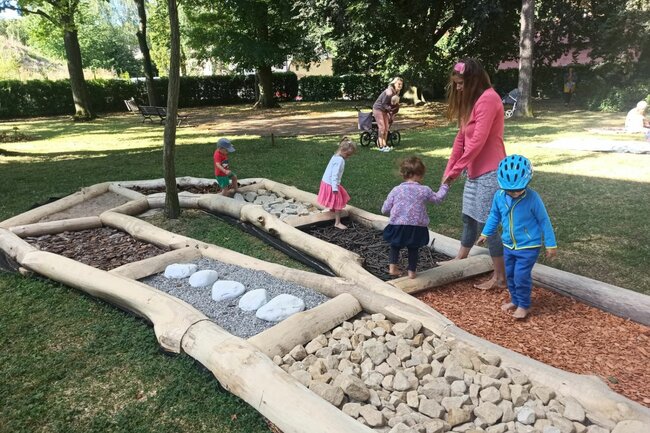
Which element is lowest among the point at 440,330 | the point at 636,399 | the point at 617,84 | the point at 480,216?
the point at 636,399

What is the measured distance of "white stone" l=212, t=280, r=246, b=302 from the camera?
3941mm

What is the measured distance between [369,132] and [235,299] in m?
8.93

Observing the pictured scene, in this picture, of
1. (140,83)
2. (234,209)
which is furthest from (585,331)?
(140,83)

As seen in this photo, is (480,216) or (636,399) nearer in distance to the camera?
(636,399)

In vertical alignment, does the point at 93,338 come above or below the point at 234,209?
below

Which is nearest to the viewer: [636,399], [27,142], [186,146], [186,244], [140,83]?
[636,399]

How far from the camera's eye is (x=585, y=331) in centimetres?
350

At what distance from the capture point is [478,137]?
12.6ft

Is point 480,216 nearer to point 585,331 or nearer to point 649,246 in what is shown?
point 585,331

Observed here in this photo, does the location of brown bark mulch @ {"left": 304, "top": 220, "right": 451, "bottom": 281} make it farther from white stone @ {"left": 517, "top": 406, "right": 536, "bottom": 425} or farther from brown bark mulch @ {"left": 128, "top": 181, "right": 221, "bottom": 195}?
brown bark mulch @ {"left": 128, "top": 181, "right": 221, "bottom": 195}

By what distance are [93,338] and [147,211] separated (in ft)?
10.5

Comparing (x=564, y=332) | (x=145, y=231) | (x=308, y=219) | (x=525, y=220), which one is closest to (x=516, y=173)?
(x=525, y=220)

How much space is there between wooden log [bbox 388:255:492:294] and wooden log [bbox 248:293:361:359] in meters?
0.65

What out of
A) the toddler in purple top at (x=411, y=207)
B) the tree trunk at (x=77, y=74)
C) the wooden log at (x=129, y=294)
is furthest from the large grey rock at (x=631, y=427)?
the tree trunk at (x=77, y=74)
